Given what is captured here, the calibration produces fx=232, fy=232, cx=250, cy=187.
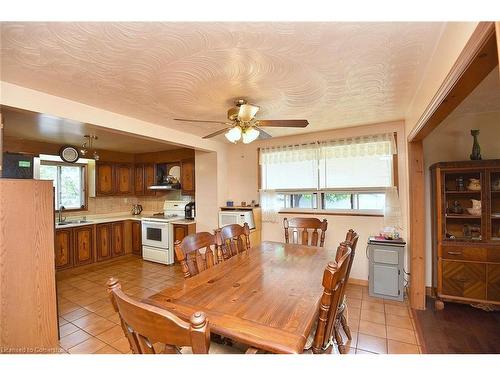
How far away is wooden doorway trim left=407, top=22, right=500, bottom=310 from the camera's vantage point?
35.8 inches

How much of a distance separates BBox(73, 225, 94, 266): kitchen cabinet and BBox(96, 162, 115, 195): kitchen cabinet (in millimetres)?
853

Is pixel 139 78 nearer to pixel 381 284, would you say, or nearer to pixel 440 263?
pixel 381 284

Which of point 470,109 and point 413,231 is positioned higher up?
Answer: point 470,109

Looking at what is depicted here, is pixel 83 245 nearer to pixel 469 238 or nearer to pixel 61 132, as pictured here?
pixel 61 132

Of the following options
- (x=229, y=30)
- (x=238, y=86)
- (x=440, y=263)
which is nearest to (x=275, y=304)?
(x=229, y=30)

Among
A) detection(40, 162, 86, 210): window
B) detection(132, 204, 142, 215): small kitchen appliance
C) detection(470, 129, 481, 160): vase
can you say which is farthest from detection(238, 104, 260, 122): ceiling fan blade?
detection(132, 204, 142, 215): small kitchen appliance

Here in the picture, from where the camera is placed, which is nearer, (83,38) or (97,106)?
(83,38)

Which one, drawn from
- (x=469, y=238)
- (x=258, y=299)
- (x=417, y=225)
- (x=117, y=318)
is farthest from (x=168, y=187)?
(x=469, y=238)

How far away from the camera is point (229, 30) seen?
1.25 m

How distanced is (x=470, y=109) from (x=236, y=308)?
3.28m

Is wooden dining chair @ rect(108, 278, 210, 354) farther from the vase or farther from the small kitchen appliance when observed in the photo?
the small kitchen appliance

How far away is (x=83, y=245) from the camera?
12.9 feet

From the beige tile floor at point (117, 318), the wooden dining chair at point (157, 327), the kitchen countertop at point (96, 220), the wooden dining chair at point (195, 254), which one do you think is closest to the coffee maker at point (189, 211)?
the kitchen countertop at point (96, 220)

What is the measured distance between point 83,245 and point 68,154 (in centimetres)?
157
